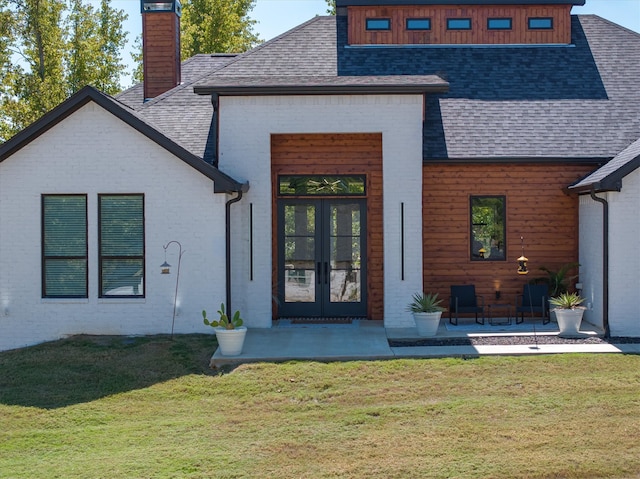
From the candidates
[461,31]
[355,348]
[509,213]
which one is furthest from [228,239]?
[461,31]

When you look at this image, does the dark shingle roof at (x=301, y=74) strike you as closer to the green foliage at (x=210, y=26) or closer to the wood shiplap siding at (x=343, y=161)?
the wood shiplap siding at (x=343, y=161)

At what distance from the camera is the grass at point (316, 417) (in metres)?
8.06

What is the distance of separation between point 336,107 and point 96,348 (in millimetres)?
6357

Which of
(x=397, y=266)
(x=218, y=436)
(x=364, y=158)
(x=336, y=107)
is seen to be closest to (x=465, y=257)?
(x=397, y=266)

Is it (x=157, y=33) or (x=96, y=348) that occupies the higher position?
(x=157, y=33)

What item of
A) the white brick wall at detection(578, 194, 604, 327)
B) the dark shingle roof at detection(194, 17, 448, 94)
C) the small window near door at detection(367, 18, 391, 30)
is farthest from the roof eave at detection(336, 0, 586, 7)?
the white brick wall at detection(578, 194, 604, 327)

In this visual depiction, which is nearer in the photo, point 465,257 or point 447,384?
point 447,384

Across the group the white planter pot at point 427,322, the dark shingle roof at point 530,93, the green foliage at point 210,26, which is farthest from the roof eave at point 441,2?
the green foliage at point 210,26

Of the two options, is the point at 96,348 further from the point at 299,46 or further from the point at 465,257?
the point at 299,46

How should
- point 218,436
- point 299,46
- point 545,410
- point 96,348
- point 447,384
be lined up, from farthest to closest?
point 299,46
point 96,348
point 447,384
point 545,410
point 218,436

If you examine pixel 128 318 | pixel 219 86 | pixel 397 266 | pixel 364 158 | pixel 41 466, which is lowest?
pixel 41 466

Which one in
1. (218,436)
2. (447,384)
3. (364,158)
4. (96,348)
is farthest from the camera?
(364,158)

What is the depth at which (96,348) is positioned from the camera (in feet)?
43.3

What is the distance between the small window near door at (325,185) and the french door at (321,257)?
0.49 ft
